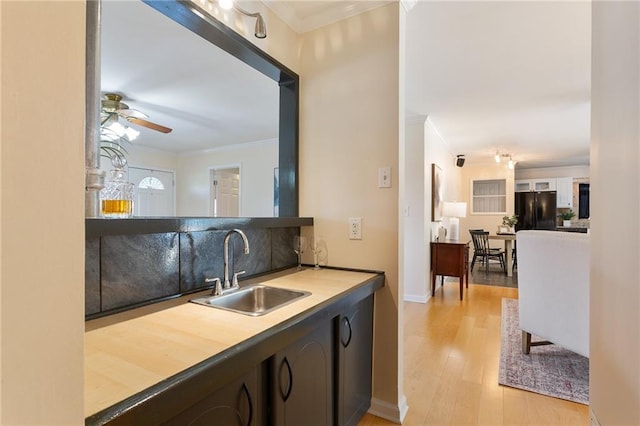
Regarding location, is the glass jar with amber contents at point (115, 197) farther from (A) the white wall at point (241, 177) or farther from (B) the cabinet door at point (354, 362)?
(A) the white wall at point (241, 177)

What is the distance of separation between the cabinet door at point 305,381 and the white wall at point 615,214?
88 cm

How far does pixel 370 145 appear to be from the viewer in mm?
A: 1870

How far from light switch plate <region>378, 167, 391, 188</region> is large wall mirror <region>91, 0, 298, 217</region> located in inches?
22.6

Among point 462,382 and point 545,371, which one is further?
point 545,371

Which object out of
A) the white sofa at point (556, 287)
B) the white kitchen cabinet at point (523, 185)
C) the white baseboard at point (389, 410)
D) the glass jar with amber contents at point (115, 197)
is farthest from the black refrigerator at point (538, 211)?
the glass jar with amber contents at point (115, 197)

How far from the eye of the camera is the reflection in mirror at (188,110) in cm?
247

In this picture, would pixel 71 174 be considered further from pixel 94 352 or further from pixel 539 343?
pixel 539 343

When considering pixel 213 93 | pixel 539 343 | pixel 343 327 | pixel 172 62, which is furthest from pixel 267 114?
pixel 539 343

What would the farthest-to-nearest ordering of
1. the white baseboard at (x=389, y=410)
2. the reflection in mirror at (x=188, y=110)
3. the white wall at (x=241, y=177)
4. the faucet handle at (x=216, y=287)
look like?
the white wall at (x=241, y=177), the reflection in mirror at (x=188, y=110), the white baseboard at (x=389, y=410), the faucet handle at (x=216, y=287)

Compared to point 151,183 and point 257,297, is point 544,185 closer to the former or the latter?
point 257,297

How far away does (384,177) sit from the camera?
1.82 m

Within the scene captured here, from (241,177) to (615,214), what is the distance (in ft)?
18.2

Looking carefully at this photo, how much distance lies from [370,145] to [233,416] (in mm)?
1473

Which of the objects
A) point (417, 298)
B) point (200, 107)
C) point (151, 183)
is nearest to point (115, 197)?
point (200, 107)
